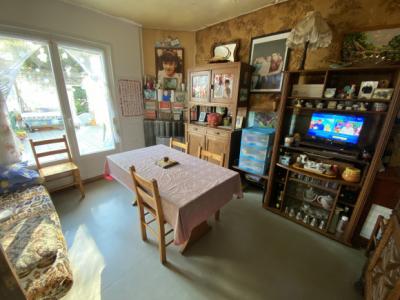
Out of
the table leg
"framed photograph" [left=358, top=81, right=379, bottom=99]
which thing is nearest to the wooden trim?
"framed photograph" [left=358, top=81, right=379, bottom=99]

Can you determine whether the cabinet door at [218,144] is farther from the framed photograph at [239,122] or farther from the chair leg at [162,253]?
the chair leg at [162,253]

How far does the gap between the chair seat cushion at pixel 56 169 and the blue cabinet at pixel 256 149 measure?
251cm

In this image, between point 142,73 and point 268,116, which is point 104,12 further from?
point 268,116

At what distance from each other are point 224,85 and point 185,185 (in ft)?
6.05

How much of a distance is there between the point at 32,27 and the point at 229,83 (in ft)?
8.70

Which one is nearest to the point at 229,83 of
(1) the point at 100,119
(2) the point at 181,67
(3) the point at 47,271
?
(2) the point at 181,67

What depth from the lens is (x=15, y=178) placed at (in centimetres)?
196

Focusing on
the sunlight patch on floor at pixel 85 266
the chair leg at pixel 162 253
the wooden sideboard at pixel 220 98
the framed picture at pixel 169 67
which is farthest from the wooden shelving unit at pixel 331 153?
the framed picture at pixel 169 67

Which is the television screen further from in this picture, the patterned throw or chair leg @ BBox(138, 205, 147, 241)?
the patterned throw

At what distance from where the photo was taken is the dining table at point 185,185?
1.33m

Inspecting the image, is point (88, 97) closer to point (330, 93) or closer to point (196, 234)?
point (196, 234)

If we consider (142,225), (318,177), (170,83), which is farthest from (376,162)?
(170,83)

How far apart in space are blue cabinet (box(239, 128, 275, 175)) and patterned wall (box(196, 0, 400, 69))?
98 cm

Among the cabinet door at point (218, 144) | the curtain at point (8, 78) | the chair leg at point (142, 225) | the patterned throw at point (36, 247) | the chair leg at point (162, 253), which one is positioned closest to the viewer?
the patterned throw at point (36, 247)
